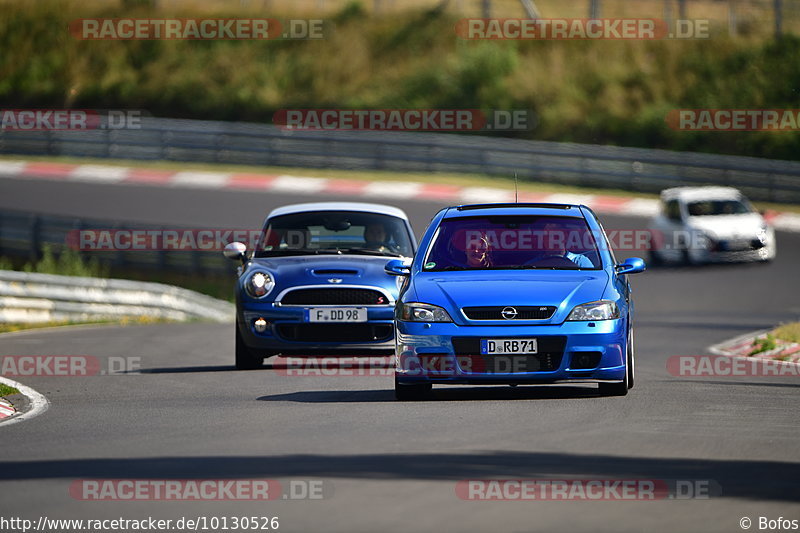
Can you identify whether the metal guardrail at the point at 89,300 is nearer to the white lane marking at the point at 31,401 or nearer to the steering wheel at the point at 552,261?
the white lane marking at the point at 31,401

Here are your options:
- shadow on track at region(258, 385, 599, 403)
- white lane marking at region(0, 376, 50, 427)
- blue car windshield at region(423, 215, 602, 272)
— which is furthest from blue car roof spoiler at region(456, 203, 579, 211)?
white lane marking at region(0, 376, 50, 427)

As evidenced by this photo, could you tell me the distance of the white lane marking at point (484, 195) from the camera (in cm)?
→ 3293

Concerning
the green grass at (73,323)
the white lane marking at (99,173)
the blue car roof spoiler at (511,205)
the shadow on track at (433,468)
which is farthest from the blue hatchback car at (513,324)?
the white lane marking at (99,173)

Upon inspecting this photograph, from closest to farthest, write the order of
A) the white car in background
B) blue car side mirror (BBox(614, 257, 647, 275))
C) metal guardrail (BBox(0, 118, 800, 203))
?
blue car side mirror (BBox(614, 257, 647, 275)), the white car in background, metal guardrail (BBox(0, 118, 800, 203))

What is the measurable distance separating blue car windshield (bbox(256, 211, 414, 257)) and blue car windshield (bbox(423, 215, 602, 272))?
2.93 m

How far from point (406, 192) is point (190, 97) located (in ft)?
49.7

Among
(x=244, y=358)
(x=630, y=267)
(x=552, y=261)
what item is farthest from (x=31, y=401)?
(x=630, y=267)

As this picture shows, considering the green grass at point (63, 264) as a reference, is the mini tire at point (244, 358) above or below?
below

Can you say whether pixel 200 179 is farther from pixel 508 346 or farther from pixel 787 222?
pixel 508 346

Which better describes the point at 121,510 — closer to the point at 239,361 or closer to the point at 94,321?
the point at 239,361

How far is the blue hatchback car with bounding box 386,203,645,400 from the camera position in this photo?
33.7 ft

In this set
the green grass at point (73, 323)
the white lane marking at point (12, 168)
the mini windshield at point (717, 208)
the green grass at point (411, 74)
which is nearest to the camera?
the green grass at point (73, 323)

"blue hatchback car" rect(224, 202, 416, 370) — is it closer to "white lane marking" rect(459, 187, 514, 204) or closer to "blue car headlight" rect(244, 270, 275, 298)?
"blue car headlight" rect(244, 270, 275, 298)

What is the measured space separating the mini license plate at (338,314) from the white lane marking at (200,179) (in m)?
22.4
